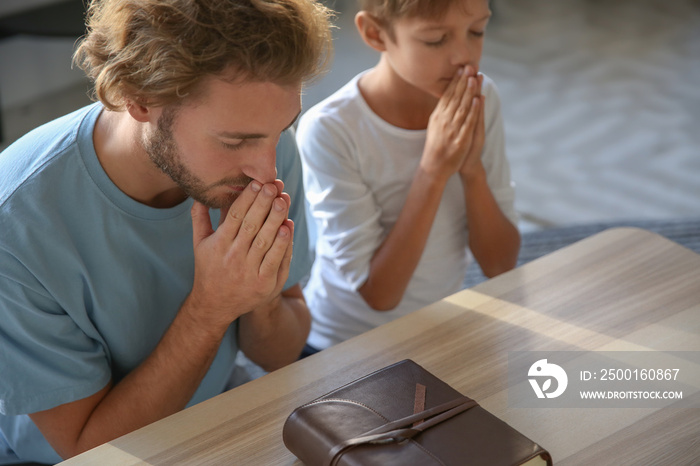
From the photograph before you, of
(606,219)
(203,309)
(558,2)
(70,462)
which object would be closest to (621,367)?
(203,309)

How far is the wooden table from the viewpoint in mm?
864

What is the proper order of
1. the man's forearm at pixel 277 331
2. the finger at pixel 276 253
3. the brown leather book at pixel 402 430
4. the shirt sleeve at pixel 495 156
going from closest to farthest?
the brown leather book at pixel 402 430 → the finger at pixel 276 253 → the man's forearm at pixel 277 331 → the shirt sleeve at pixel 495 156

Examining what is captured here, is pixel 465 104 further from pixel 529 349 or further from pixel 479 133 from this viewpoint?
pixel 529 349

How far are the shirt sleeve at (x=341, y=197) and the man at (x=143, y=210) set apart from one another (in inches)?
12.4

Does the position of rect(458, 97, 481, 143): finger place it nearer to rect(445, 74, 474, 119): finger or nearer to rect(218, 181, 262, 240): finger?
rect(445, 74, 474, 119): finger

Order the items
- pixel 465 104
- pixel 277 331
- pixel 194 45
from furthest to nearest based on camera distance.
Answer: pixel 465 104 < pixel 277 331 < pixel 194 45

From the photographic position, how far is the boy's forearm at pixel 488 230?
144 cm

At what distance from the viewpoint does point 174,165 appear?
40.1 inches

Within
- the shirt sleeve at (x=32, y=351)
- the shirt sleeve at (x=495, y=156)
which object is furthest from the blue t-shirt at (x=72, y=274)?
the shirt sleeve at (x=495, y=156)

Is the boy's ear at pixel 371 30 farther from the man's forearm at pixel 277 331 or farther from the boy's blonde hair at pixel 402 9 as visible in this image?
the man's forearm at pixel 277 331

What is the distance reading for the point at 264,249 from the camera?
104 cm

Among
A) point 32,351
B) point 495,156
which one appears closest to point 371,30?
point 495,156

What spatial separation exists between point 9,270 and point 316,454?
1.50ft
